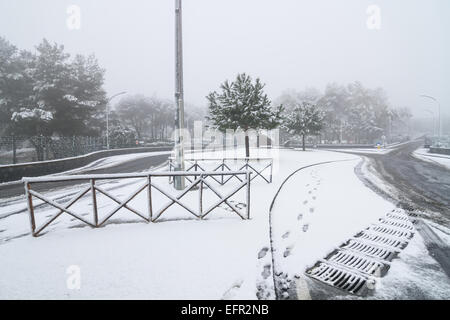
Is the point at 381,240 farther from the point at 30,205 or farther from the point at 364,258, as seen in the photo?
the point at 30,205

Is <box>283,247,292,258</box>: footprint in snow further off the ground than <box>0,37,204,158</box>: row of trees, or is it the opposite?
<box>0,37,204,158</box>: row of trees

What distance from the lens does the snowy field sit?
2.85 meters

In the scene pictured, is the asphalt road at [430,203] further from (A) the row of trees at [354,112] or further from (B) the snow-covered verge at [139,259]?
(A) the row of trees at [354,112]

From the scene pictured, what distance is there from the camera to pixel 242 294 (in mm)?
2711

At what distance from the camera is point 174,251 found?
12.3 ft

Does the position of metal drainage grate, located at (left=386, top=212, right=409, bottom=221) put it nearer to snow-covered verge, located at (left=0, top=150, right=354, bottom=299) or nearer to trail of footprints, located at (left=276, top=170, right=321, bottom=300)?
trail of footprints, located at (left=276, top=170, right=321, bottom=300)

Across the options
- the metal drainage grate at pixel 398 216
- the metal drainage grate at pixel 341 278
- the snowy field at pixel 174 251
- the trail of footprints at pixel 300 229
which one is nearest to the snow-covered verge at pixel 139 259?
the snowy field at pixel 174 251

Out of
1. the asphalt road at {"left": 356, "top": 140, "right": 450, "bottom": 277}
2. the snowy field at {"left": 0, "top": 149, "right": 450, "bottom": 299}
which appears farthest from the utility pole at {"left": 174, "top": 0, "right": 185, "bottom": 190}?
the asphalt road at {"left": 356, "top": 140, "right": 450, "bottom": 277}

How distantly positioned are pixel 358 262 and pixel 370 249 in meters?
0.64

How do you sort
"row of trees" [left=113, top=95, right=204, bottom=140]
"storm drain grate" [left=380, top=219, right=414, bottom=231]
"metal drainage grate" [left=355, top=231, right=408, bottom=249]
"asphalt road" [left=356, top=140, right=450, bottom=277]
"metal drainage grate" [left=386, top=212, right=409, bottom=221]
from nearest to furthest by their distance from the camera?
"asphalt road" [left=356, top=140, right=450, bottom=277] → "metal drainage grate" [left=355, top=231, right=408, bottom=249] → "storm drain grate" [left=380, top=219, right=414, bottom=231] → "metal drainage grate" [left=386, top=212, right=409, bottom=221] → "row of trees" [left=113, top=95, right=204, bottom=140]

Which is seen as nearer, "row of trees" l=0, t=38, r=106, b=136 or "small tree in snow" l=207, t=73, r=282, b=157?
"small tree in snow" l=207, t=73, r=282, b=157

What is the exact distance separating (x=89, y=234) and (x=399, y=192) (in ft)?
33.9
